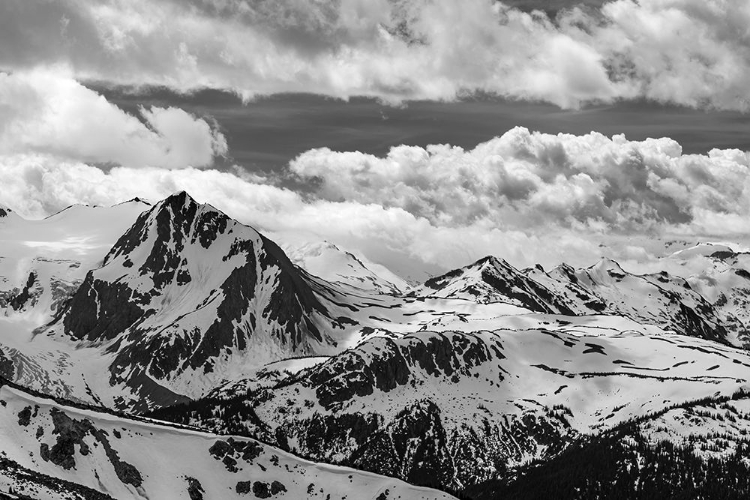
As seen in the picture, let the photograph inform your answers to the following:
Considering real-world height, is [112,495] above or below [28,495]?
below

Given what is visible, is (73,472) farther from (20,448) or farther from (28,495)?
(28,495)

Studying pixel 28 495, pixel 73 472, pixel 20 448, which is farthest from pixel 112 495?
pixel 28 495

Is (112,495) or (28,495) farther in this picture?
(112,495)

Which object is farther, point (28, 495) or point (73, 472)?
point (73, 472)

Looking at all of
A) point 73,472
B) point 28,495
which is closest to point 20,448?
point 73,472

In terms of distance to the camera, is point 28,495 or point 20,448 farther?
point 20,448

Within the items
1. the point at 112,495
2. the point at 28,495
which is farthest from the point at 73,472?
the point at 28,495

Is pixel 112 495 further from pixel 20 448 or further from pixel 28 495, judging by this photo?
pixel 28 495
